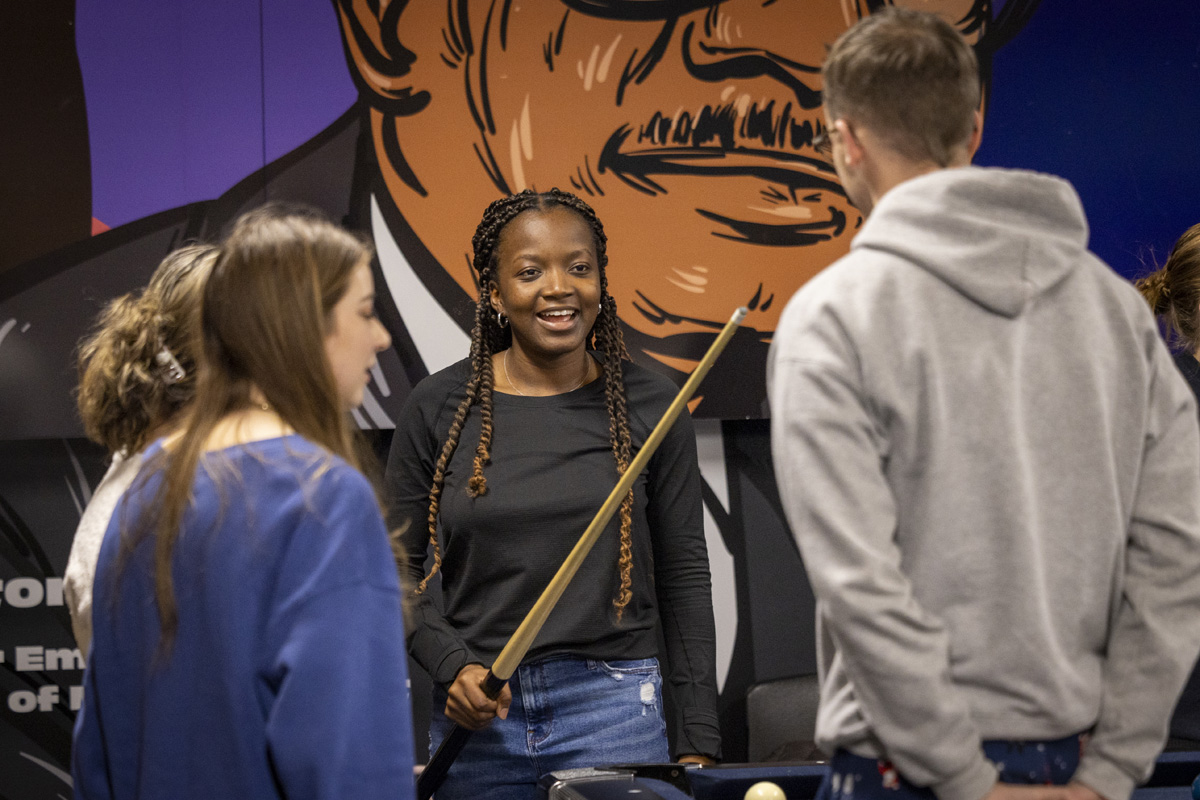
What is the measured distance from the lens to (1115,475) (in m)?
1.16

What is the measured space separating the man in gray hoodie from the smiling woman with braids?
85cm

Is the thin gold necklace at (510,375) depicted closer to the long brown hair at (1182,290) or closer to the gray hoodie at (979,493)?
the gray hoodie at (979,493)

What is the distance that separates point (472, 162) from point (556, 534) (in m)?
1.23

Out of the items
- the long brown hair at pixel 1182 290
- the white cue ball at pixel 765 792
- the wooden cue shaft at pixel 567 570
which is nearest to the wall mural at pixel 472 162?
the long brown hair at pixel 1182 290

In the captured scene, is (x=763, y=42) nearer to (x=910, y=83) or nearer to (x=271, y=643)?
(x=910, y=83)

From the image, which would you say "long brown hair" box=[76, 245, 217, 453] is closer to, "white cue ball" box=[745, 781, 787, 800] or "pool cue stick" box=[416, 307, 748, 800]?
"pool cue stick" box=[416, 307, 748, 800]

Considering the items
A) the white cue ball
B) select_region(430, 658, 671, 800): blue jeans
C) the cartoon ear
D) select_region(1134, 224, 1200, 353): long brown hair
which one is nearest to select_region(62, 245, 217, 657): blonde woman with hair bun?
select_region(430, 658, 671, 800): blue jeans

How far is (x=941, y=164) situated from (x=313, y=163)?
6.60 feet

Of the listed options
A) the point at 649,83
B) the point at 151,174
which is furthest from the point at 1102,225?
the point at 151,174

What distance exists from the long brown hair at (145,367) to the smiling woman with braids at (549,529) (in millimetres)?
662

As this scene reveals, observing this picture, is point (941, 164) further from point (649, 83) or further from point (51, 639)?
point (51, 639)

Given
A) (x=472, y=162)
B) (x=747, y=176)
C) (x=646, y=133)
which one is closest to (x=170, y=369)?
(x=472, y=162)

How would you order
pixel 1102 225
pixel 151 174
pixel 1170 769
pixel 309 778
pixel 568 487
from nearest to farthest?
pixel 309 778 < pixel 1170 769 < pixel 568 487 < pixel 151 174 < pixel 1102 225

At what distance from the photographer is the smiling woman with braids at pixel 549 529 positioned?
1.96m
